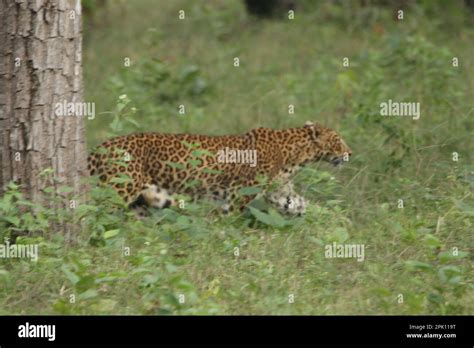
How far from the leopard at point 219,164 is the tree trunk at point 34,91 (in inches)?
38.8

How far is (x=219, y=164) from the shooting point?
32.4 feet

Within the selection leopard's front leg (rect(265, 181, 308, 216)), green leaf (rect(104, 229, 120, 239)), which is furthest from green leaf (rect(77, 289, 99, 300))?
leopard's front leg (rect(265, 181, 308, 216))

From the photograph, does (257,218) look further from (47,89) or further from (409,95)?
(409,95)

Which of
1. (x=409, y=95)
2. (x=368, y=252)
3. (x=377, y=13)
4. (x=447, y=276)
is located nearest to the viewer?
(x=447, y=276)

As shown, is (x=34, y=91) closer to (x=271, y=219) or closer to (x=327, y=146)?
(x=271, y=219)

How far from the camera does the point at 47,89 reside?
8016 mm

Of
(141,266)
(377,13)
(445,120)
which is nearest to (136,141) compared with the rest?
(141,266)

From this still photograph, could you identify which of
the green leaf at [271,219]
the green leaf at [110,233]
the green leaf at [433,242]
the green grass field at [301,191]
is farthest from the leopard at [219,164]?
the green leaf at [433,242]

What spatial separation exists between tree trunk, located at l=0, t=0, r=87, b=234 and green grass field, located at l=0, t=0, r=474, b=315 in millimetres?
498

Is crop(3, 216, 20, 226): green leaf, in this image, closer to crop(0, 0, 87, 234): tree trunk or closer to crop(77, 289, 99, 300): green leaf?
crop(0, 0, 87, 234): tree trunk

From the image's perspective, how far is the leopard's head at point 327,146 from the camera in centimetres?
1021

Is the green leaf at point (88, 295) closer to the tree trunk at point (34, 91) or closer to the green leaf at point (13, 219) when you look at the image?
the green leaf at point (13, 219)

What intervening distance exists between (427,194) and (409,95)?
11.4ft

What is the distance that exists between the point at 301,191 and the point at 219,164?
0.83 meters
